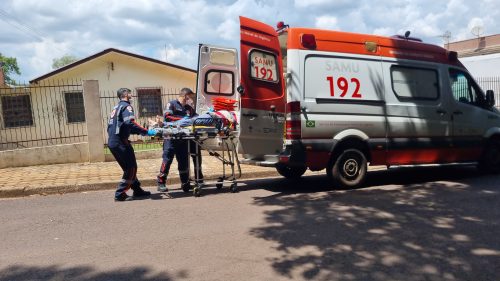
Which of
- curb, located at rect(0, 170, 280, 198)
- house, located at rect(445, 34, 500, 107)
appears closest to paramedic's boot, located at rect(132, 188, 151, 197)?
curb, located at rect(0, 170, 280, 198)

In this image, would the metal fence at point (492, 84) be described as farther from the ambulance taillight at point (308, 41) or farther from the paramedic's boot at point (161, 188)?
the paramedic's boot at point (161, 188)

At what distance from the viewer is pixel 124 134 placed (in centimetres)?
638

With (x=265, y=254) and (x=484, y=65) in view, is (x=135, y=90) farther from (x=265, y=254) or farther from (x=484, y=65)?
(x=484, y=65)

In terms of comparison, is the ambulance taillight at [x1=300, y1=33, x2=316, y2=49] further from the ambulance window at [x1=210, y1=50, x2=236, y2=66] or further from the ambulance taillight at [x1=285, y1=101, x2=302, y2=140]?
the ambulance window at [x1=210, y1=50, x2=236, y2=66]

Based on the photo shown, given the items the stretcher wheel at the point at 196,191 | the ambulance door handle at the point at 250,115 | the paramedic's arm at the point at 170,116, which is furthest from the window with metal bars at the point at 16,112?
the ambulance door handle at the point at 250,115

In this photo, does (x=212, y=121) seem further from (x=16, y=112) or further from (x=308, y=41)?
(x=16, y=112)

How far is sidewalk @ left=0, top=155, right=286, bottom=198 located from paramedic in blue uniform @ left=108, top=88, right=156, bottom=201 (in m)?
1.43

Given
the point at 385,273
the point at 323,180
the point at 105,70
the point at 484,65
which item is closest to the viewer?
the point at 385,273

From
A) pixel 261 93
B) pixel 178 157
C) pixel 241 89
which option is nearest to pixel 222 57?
pixel 261 93

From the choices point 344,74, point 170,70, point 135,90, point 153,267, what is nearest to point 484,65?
A: point 170,70

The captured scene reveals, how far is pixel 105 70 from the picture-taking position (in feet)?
59.0

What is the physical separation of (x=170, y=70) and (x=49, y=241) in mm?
15033

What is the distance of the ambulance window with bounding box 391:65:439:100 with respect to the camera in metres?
7.04

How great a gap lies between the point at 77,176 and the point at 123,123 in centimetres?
286
